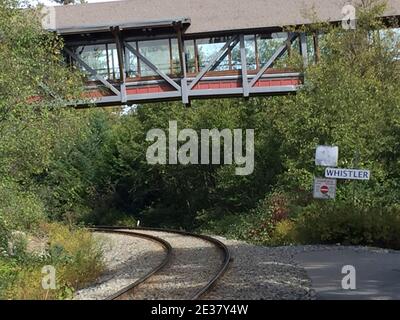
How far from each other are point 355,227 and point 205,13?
→ 17.6 meters

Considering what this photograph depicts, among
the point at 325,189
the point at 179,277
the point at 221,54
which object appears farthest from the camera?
the point at 221,54

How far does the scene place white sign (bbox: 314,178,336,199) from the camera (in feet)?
61.0

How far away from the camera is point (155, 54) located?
108ft

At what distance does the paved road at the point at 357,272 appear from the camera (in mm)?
10422

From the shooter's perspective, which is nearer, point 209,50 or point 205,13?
point 205,13

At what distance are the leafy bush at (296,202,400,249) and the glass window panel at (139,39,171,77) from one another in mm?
15239

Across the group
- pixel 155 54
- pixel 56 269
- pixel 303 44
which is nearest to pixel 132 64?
pixel 155 54

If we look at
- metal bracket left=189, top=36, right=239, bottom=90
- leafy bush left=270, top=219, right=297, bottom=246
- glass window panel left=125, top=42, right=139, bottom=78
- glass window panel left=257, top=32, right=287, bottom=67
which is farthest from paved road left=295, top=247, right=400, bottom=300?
glass window panel left=125, top=42, right=139, bottom=78

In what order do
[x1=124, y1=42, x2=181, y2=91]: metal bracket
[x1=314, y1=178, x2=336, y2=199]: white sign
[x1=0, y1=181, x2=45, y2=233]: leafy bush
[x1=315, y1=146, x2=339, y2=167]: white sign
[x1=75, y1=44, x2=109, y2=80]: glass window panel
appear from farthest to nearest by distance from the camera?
[x1=75, y1=44, x2=109, y2=80]: glass window panel, [x1=124, y1=42, x2=181, y2=91]: metal bracket, [x1=315, y1=146, x2=339, y2=167]: white sign, [x1=314, y1=178, x2=336, y2=199]: white sign, [x1=0, y1=181, x2=45, y2=233]: leafy bush

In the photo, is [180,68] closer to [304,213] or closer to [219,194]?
[219,194]

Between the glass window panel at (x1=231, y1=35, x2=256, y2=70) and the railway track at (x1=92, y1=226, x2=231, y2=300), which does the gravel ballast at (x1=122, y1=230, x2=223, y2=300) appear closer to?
the railway track at (x1=92, y1=226, x2=231, y2=300)

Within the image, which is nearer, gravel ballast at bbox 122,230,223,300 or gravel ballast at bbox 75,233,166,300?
gravel ballast at bbox 122,230,223,300

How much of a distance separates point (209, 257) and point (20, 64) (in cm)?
680

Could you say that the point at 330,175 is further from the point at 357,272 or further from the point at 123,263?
the point at 123,263
